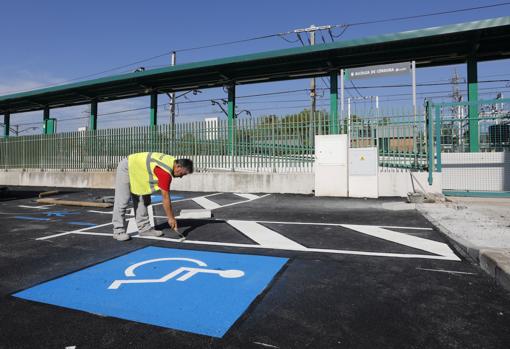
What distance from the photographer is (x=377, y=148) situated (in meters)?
10.5

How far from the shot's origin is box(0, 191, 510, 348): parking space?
2396 millimetres

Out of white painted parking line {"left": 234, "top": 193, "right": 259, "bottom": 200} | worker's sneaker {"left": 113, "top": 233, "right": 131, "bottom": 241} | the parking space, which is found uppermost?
white painted parking line {"left": 234, "top": 193, "right": 259, "bottom": 200}

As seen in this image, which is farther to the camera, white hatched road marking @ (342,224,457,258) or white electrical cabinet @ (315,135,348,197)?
white electrical cabinet @ (315,135,348,197)

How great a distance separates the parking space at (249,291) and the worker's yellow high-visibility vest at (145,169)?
35.1 inches

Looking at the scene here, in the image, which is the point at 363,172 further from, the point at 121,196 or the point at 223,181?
the point at 121,196

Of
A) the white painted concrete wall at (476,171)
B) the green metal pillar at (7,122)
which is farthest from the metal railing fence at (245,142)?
the green metal pillar at (7,122)

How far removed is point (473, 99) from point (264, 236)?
12.0 metres

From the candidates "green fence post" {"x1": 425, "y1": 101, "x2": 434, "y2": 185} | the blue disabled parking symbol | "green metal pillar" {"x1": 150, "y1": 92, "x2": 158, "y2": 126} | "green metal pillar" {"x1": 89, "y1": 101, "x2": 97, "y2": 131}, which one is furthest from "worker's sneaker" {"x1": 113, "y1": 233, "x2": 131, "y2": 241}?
"green metal pillar" {"x1": 89, "y1": 101, "x2": 97, "y2": 131}

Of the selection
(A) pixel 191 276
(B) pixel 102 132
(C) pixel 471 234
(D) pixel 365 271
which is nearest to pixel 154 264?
(A) pixel 191 276

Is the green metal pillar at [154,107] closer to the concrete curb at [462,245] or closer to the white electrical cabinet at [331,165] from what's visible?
the white electrical cabinet at [331,165]

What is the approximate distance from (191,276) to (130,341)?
4.50 ft

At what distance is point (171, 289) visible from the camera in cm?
330

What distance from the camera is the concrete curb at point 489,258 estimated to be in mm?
3289

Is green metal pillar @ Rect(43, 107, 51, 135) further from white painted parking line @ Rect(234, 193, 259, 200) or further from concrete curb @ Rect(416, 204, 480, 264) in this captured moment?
concrete curb @ Rect(416, 204, 480, 264)
